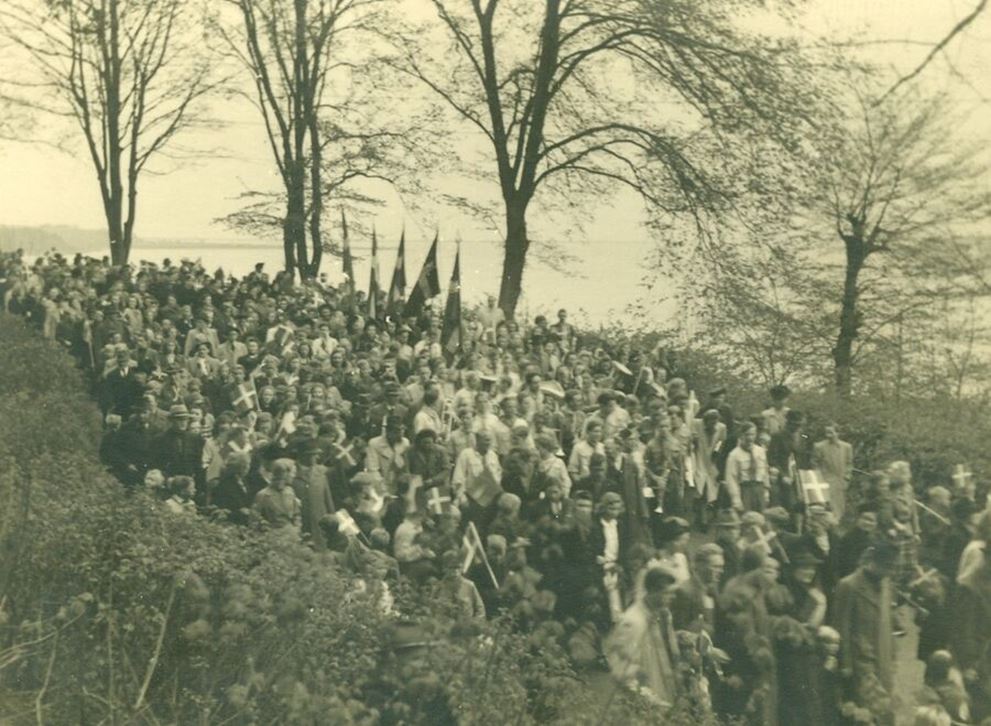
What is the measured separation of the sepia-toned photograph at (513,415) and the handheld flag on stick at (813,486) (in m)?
0.03

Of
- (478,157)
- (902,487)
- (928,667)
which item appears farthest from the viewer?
(478,157)

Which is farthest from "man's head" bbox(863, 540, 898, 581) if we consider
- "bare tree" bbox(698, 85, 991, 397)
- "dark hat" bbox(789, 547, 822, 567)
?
"bare tree" bbox(698, 85, 991, 397)

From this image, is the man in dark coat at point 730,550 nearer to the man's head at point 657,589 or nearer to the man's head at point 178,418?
the man's head at point 657,589

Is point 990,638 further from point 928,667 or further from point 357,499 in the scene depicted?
point 357,499

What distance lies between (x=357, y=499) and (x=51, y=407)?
10.7 ft

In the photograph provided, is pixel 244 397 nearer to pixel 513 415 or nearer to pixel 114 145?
pixel 513 415

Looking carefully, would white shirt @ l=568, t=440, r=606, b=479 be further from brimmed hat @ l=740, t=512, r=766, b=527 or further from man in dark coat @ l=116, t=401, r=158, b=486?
man in dark coat @ l=116, t=401, r=158, b=486

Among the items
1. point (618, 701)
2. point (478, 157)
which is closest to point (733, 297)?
point (478, 157)

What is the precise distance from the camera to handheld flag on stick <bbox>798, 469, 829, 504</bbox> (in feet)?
37.4

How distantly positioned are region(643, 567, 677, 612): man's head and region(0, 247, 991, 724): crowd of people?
0.04 ft

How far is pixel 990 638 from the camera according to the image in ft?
24.2

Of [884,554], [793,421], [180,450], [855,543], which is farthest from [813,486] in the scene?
[180,450]

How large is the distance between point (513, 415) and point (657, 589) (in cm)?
551

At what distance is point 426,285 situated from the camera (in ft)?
60.7
